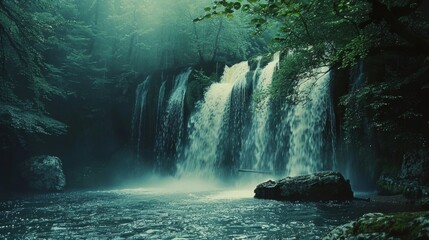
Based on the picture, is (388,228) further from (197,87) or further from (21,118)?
(197,87)

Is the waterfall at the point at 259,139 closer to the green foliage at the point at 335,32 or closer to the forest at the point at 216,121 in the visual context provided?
the forest at the point at 216,121

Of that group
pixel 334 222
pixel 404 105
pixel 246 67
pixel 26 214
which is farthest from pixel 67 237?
pixel 246 67

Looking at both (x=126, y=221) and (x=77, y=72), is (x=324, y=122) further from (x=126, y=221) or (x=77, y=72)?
(x=77, y=72)

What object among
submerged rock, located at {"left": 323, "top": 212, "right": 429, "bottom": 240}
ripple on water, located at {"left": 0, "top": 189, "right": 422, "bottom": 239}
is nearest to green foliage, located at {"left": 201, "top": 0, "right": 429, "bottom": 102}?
ripple on water, located at {"left": 0, "top": 189, "right": 422, "bottom": 239}

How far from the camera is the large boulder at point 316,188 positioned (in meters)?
12.3

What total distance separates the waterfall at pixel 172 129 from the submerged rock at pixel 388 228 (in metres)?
21.0

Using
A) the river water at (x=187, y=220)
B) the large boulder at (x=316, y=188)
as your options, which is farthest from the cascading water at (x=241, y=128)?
the river water at (x=187, y=220)

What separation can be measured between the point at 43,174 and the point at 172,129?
899cm

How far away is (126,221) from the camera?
31.5 ft

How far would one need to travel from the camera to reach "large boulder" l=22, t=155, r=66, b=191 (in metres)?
22.4

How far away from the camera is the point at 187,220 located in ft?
31.1

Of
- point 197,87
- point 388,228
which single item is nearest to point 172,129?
point 197,87

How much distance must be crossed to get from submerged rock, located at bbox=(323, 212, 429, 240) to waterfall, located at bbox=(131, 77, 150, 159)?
24.7 m

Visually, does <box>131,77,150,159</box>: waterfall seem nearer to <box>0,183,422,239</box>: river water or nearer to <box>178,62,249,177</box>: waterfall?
<box>178,62,249,177</box>: waterfall
